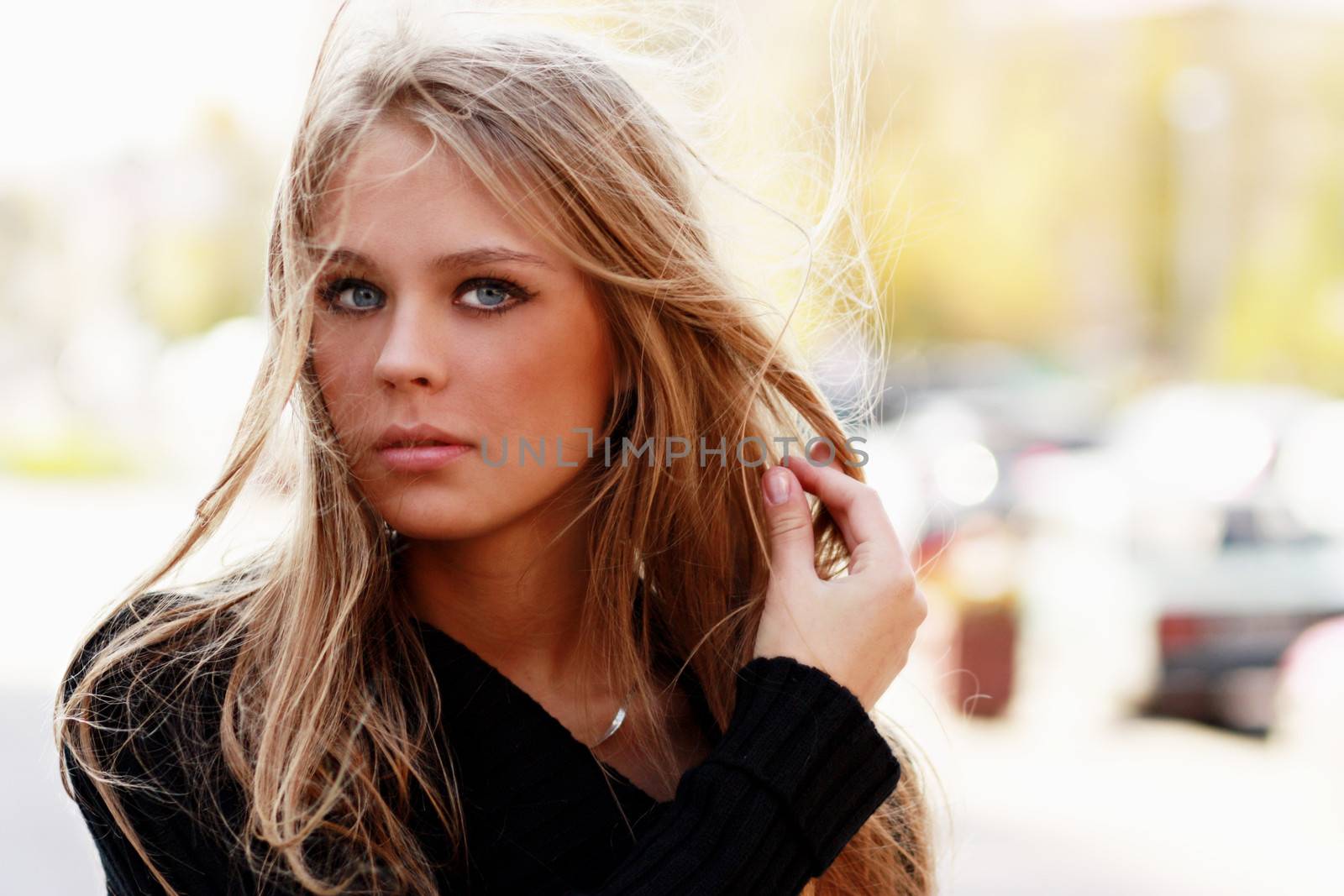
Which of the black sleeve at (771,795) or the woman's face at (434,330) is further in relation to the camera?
the woman's face at (434,330)

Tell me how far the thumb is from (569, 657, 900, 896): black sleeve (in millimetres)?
171

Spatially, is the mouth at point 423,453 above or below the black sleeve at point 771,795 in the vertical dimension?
above

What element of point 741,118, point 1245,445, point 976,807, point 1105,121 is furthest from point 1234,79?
point 741,118

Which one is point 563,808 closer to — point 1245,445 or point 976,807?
point 976,807

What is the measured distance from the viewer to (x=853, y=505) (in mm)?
2047

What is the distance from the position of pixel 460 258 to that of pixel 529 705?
642 millimetres

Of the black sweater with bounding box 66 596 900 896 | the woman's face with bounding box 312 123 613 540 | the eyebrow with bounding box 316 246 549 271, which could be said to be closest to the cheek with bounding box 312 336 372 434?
the woman's face with bounding box 312 123 613 540

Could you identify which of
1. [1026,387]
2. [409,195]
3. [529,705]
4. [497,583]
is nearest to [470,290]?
[409,195]

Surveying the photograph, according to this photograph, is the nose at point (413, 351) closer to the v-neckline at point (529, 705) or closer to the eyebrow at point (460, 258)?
the eyebrow at point (460, 258)

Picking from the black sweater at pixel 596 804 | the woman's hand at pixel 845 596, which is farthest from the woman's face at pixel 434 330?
the woman's hand at pixel 845 596

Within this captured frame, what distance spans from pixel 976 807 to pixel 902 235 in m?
4.87

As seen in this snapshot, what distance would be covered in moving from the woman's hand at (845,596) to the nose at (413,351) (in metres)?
0.54

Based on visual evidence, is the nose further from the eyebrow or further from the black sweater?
the black sweater

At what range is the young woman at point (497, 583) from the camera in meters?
1.76
